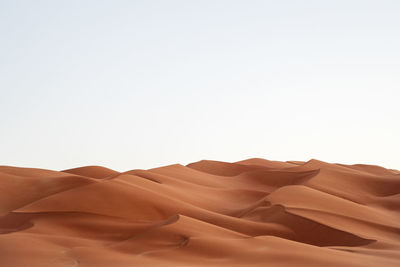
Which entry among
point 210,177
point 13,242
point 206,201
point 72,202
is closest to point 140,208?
point 72,202

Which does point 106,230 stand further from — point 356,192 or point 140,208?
point 356,192

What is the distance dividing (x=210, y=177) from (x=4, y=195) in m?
7.57

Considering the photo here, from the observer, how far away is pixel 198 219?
15.0 meters

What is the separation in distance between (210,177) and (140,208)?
7.89 metres

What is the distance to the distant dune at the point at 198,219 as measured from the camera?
10.2 metres

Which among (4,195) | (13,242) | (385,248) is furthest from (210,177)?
(13,242)

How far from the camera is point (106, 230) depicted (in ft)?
44.5

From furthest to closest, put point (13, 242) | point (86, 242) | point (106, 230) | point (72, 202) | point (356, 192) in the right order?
point (356, 192) → point (72, 202) → point (106, 230) → point (86, 242) → point (13, 242)

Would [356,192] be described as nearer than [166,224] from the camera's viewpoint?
No

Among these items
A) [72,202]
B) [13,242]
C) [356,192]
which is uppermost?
[356,192]

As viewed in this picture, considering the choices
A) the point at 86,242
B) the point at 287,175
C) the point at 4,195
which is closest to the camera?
the point at 86,242

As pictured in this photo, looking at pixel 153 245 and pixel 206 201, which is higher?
pixel 206 201

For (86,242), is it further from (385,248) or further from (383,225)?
(383,225)

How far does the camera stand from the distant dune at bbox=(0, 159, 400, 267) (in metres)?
10.2
